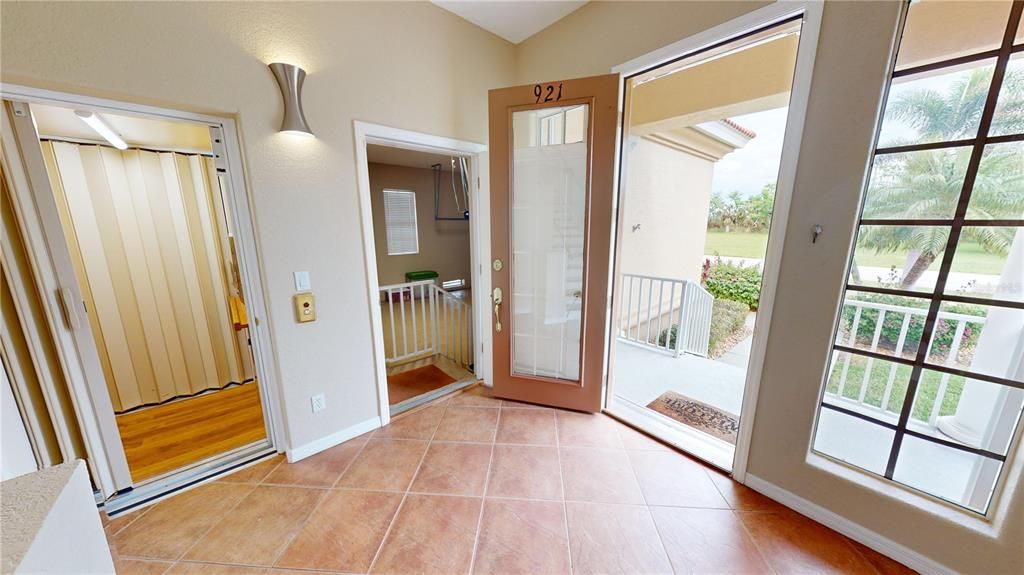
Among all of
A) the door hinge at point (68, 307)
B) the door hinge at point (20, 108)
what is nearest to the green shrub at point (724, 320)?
the door hinge at point (68, 307)

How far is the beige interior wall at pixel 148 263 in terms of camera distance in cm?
228

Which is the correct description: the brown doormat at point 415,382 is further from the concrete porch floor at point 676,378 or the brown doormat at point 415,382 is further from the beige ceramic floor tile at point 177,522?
the concrete porch floor at point 676,378

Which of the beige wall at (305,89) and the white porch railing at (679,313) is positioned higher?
the beige wall at (305,89)

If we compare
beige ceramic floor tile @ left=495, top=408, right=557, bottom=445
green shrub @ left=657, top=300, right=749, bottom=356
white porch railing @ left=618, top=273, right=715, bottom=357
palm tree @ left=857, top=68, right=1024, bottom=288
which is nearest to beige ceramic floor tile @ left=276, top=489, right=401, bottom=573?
beige ceramic floor tile @ left=495, top=408, right=557, bottom=445

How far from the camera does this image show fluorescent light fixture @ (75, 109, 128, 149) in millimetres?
1736

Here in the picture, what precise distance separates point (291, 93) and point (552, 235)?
1.70 m

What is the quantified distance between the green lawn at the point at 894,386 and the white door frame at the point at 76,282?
9.57ft

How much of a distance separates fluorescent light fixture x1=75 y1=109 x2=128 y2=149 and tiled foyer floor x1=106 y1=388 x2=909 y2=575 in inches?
80.7

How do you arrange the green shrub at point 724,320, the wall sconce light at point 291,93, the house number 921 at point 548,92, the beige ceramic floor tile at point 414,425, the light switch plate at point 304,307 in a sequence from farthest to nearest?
the green shrub at point 724,320 → the beige ceramic floor tile at point 414,425 → the house number 921 at point 548,92 → the light switch plate at point 304,307 → the wall sconce light at point 291,93

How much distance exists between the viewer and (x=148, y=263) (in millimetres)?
2506

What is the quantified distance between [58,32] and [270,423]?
194cm

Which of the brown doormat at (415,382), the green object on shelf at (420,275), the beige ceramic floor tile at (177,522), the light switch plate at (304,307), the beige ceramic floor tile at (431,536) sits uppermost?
the light switch plate at (304,307)

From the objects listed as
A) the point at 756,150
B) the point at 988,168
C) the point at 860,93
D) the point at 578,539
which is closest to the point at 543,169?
the point at 860,93

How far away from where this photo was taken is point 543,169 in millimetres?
2322
